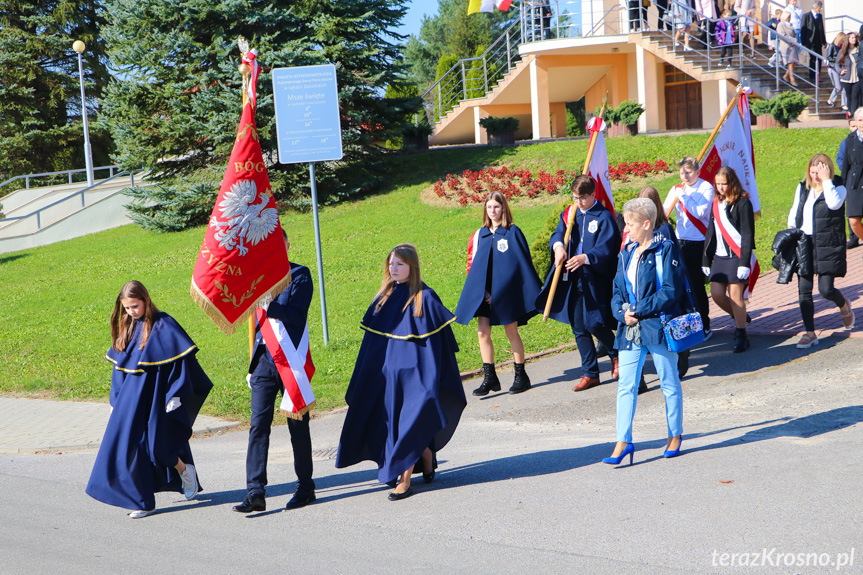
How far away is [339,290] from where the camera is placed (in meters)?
14.3

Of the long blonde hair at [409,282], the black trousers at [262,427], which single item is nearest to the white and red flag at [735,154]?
the long blonde hair at [409,282]

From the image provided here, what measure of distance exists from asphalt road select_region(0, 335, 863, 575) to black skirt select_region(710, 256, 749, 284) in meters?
1.23

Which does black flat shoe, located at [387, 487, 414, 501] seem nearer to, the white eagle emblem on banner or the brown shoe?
the white eagle emblem on banner

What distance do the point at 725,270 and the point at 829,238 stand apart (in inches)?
40.3

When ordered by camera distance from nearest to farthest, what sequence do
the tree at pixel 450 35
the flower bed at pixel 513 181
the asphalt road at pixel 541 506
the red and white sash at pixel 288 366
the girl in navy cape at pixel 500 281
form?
the asphalt road at pixel 541 506, the red and white sash at pixel 288 366, the girl in navy cape at pixel 500 281, the flower bed at pixel 513 181, the tree at pixel 450 35

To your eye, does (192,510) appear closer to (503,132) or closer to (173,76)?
(173,76)

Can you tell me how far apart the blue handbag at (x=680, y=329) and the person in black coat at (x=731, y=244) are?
2938 millimetres

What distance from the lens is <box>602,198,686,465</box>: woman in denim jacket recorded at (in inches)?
229

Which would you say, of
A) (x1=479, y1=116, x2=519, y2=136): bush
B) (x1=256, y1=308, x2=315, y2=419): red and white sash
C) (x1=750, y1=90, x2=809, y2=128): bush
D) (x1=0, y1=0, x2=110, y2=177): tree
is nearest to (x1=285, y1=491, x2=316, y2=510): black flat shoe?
(x1=256, y1=308, x2=315, y2=419): red and white sash

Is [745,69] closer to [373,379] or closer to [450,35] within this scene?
[373,379]

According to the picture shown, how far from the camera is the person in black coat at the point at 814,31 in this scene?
70.9 ft

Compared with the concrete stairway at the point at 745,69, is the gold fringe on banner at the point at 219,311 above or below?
below

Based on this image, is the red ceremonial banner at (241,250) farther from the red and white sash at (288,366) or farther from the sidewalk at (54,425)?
the sidewalk at (54,425)

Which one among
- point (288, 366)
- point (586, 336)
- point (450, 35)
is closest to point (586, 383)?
point (586, 336)
